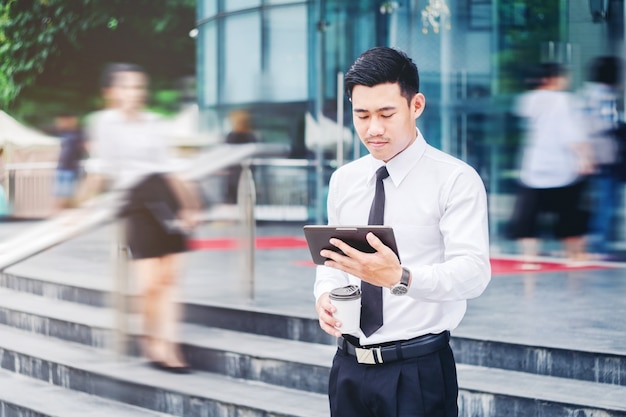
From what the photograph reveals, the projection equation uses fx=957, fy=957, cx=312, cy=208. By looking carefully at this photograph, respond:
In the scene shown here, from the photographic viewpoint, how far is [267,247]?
1041 cm

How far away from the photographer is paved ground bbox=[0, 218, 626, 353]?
525 centimetres

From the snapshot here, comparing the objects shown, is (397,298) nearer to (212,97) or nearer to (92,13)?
(212,97)

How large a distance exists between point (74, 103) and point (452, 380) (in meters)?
15.9

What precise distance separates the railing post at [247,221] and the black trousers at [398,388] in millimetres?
3735

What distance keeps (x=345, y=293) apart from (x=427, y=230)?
0.26 metres

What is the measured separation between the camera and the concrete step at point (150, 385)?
16.5 feet

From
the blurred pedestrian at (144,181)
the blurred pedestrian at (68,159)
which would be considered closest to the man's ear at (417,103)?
the blurred pedestrian at (144,181)

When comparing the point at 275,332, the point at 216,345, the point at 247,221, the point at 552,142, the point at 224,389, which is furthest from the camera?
the point at 552,142

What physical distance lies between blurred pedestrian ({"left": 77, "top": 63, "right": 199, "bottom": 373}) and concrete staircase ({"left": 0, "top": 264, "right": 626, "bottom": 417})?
0.44 metres

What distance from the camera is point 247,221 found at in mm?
6324

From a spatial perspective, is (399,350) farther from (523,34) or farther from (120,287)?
(523,34)

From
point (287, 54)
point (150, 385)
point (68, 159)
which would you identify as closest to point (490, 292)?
point (150, 385)

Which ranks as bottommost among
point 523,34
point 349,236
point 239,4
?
point 349,236

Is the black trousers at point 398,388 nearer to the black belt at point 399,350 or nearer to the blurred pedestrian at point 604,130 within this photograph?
the black belt at point 399,350
